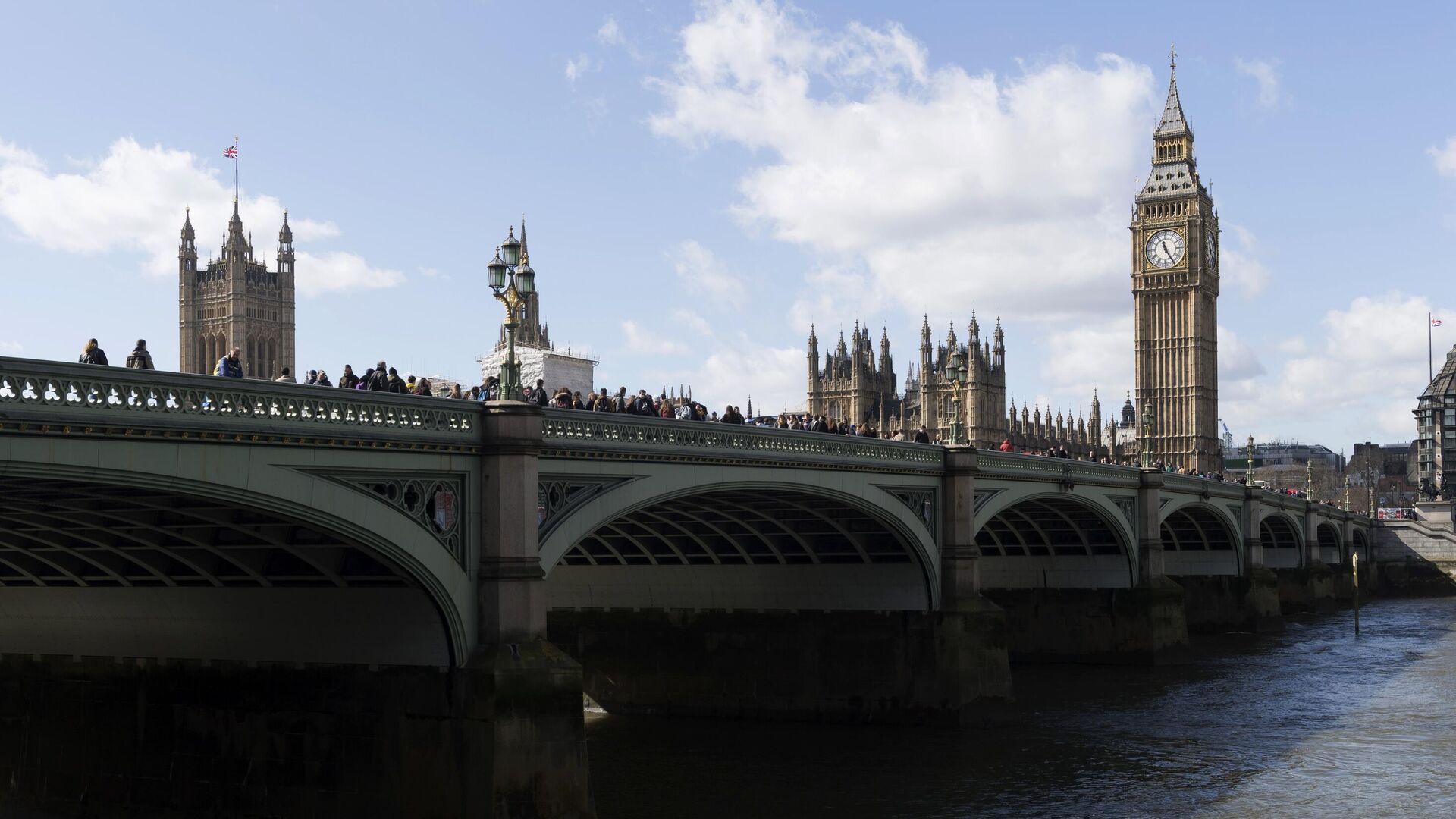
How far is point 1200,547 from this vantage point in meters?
67.2

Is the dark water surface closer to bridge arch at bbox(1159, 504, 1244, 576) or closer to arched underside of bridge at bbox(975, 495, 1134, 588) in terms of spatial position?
arched underside of bridge at bbox(975, 495, 1134, 588)

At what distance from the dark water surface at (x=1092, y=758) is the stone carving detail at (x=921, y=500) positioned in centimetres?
455

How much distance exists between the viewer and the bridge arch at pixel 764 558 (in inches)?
1302

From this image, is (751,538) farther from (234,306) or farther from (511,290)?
(234,306)

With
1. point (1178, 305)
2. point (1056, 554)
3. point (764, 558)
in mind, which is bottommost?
point (1056, 554)

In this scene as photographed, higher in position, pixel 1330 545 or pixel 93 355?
pixel 93 355

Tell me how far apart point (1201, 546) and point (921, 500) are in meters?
35.7

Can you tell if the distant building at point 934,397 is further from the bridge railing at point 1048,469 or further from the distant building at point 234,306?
the bridge railing at point 1048,469

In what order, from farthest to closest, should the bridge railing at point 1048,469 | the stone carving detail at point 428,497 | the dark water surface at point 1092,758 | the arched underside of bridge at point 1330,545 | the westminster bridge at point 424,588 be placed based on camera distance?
the arched underside of bridge at point 1330,545 → the bridge railing at point 1048,469 → the dark water surface at point 1092,758 → the stone carving detail at point 428,497 → the westminster bridge at point 424,588

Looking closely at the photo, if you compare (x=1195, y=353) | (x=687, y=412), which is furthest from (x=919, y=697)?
(x=1195, y=353)

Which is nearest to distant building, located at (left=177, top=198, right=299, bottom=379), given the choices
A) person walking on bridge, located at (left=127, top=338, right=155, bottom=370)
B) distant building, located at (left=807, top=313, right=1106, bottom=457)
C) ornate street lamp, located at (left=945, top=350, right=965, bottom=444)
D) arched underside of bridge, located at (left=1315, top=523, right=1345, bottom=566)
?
distant building, located at (left=807, top=313, right=1106, bottom=457)

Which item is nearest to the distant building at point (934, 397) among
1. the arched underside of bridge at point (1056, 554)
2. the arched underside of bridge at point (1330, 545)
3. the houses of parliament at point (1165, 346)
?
the houses of parliament at point (1165, 346)

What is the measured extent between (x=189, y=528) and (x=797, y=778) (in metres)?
12.8

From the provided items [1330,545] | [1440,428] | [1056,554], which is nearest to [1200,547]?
[1056,554]
